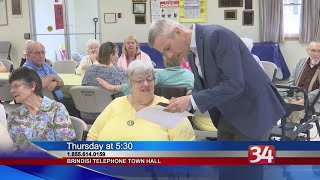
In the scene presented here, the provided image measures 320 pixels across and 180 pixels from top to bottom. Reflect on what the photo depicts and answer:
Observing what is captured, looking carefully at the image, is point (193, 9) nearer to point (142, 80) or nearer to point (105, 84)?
point (105, 84)

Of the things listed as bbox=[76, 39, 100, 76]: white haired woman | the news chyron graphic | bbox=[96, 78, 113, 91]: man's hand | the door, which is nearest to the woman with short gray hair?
the news chyron graphic

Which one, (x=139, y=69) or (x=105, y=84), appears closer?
(x=139, y=69)

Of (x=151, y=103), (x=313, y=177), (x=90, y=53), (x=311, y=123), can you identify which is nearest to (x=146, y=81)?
(x=151, y=103)

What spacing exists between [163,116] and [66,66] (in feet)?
10.8

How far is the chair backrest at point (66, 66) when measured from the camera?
4545 millimetres

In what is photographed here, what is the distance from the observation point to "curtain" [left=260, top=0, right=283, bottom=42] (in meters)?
5.84

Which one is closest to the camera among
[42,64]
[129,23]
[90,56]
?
[42,64]

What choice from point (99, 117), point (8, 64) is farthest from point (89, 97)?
point (99, 117)

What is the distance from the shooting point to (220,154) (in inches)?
56.6

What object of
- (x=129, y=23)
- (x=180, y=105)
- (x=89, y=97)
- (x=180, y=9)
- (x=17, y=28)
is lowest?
(x=89, y=97)

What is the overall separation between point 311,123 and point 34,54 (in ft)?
6.97

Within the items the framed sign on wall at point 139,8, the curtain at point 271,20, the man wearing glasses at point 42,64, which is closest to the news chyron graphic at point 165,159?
the man wearing glasses at point 42,64

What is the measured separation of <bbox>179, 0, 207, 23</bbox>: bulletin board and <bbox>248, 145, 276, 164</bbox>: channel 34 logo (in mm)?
3740

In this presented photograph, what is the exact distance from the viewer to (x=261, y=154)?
1459 millimetres
